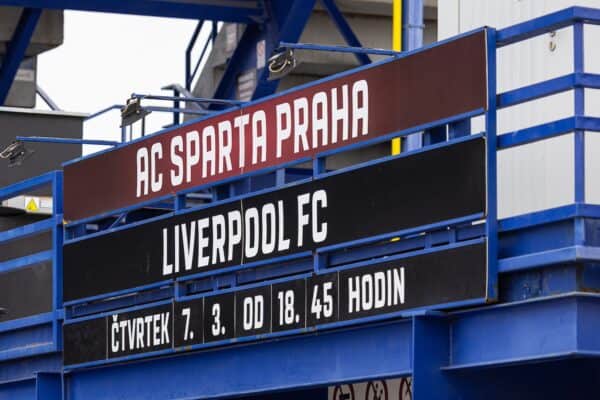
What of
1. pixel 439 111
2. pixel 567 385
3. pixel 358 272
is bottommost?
pixel 567 385

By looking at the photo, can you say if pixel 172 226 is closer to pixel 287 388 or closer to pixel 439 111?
pixel 287 388

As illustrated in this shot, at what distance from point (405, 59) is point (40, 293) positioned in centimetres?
517

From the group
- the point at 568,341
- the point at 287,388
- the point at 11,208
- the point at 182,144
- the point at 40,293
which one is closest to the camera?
the point at 568,341

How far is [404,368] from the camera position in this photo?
25.9 ft

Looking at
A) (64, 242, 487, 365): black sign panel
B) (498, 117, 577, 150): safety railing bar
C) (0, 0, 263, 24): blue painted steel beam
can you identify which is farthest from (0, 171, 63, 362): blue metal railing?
(0, 0, 263, 24): blue painted steel beam

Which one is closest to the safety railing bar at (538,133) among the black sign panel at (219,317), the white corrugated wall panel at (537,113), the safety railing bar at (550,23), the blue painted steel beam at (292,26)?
the safety railing bar at (550,23)

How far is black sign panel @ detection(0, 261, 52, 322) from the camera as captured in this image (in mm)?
12398

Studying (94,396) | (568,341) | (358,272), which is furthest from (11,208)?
(568,341)

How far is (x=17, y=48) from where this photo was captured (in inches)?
793

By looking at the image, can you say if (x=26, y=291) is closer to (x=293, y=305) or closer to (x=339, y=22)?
(x=293, y=305)

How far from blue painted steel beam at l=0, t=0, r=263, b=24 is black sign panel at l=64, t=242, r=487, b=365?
951cm

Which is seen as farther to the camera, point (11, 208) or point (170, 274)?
point (11, 208)

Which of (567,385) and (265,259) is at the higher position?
(265,259)

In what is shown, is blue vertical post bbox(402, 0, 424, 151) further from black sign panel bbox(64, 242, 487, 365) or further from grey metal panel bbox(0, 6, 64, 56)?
grey metal panel bbox(0, 6, 64, 56)
